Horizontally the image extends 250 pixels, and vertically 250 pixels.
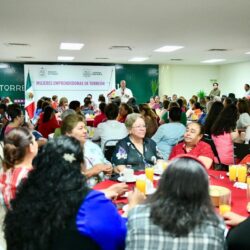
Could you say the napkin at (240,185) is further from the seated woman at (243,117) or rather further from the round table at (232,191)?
the seated woman at (243,117)

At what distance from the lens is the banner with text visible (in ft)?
43.9

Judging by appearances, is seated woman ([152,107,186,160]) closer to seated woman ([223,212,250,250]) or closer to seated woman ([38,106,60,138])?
seated woman ([38,106,60,138])

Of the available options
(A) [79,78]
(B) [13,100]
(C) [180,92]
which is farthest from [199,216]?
(C) [180,92]

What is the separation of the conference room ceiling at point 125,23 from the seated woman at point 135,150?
84.8 inches

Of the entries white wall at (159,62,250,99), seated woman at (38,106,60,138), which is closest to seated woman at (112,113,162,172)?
seated woman at (38,106,60,138)

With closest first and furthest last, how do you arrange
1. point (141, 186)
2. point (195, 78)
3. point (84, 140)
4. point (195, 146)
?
point (141, 186) < point (84, 140) < point (195, 146) < point (195, 78)

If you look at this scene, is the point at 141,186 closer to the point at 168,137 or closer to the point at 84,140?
the point at 84,140

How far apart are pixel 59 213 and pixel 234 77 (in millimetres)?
15099

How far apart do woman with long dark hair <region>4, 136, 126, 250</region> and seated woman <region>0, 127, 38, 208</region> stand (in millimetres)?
580

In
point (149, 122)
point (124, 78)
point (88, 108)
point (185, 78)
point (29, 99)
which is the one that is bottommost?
point (149, 122)

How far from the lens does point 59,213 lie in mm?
1336

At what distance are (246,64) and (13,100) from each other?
406 inches

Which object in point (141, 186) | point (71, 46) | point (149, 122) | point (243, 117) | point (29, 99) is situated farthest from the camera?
point (29, 99)

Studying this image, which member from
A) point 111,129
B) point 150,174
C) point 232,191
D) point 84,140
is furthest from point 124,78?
point 232,191
